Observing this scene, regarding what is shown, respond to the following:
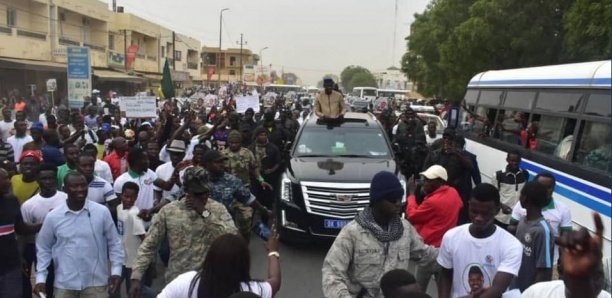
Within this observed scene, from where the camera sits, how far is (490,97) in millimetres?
11906

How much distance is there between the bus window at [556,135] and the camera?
7.95m

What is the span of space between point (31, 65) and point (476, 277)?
31.0 m

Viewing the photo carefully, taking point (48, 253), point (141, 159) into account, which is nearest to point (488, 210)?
point (48, 253)

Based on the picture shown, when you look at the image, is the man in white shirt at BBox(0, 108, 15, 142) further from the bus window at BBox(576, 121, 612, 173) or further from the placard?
the bus window at BBox(576, 121, 612, 173)

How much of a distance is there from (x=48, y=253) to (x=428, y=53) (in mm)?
33716

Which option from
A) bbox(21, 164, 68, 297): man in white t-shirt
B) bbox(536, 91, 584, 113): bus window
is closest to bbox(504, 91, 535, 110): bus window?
bbox(536, 91, 584, 113): bus window

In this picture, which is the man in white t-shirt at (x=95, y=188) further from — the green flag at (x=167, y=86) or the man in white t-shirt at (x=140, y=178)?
the green flag at (x=167, y=86)

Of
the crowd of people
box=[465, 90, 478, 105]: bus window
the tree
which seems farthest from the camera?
the tree

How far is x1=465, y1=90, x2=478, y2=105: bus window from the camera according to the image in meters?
13.0

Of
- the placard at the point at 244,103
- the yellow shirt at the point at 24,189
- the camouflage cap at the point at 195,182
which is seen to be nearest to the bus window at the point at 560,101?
the camouflage cap at the point at 195,182

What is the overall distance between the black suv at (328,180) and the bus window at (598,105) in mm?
2549

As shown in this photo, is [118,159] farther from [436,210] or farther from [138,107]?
[138,107]

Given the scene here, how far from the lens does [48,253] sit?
415 centimetres

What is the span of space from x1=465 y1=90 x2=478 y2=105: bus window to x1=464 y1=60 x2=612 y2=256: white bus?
129 cm
